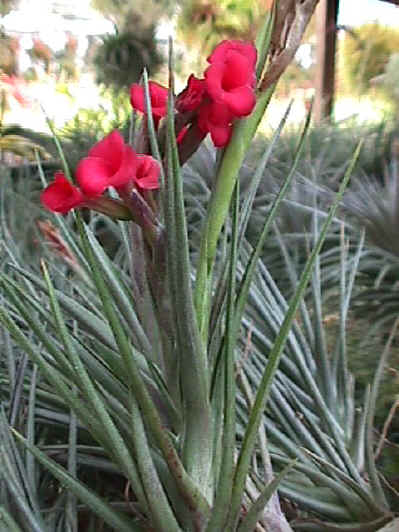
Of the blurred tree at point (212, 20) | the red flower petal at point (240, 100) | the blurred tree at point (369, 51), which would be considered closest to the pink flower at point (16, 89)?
the blurred tree at point (369, 51)

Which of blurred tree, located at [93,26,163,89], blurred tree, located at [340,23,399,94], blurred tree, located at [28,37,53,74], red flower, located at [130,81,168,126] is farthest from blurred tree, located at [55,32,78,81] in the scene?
red flower, located at [130,81,168,126]

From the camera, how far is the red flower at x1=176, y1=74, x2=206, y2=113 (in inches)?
19.0

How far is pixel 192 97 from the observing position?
0.49 metres

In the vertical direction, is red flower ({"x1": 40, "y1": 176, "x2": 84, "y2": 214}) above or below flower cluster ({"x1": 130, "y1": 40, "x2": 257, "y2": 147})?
below

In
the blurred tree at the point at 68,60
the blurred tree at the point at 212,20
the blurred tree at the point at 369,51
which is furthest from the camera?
the blurred tree at the point at 212,20

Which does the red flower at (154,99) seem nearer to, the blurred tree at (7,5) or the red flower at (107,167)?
the red flower at (107,167)

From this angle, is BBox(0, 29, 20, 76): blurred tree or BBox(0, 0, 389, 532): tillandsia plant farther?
BBox(0, 29, 20, 76): blurred tree

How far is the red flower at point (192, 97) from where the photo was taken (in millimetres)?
482

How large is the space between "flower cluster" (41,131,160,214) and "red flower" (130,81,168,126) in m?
0.06

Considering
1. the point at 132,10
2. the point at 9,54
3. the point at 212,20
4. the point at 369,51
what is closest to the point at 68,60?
the point at 132,10

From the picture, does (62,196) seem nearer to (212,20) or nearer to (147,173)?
(147,173)

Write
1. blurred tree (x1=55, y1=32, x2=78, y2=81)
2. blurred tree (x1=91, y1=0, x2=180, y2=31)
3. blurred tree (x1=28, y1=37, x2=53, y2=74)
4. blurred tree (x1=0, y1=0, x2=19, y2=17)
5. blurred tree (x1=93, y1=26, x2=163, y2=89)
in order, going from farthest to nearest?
blurred tree (x1=55, y1=32, x2=78, y2=81), blurred tree (x1=91, y1=0, x2=180, y2=31), blurred tree (x1=28, y1=37, x2=53, y2=74), blurred tree (x1=93, y1=26, x2=163, y2=89), blurred tree (x1=0, y1=0, x2=19, y2=17)

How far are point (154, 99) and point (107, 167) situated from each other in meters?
0.10

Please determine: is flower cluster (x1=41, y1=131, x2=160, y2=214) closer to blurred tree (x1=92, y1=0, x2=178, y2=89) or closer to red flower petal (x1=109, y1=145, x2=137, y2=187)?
red flower petal (x1=109, y1=145, x2=137, y2=187)
